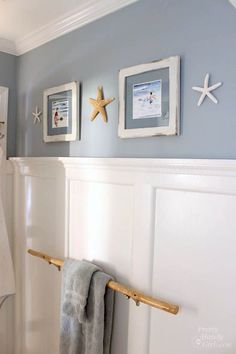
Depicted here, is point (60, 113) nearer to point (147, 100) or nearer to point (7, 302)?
point (147, 100)

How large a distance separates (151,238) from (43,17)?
4.12 feet

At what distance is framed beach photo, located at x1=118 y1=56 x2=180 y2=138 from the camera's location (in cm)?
116

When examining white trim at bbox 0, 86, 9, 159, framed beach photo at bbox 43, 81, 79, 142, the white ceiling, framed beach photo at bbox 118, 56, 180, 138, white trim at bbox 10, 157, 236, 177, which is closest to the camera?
white trim at bbox 10, 157, 236, 177

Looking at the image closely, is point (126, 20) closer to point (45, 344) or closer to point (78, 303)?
point (78, 303)

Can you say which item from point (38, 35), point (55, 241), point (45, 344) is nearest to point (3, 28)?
point (38, 35)

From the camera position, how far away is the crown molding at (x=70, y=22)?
1388 mm

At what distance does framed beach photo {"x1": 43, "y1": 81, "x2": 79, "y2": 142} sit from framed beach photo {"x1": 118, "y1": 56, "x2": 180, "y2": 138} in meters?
0.33

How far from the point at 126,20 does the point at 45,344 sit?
1.80m

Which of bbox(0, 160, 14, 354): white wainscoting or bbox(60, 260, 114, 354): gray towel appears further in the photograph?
bbox(0, 160, 14, 354): white wainscoting

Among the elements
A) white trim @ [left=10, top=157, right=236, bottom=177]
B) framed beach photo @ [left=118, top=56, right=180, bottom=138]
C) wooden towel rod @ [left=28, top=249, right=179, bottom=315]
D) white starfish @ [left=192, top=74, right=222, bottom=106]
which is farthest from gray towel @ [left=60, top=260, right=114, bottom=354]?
white starfish @ [left=192, top=74, right=222, bottom=106]

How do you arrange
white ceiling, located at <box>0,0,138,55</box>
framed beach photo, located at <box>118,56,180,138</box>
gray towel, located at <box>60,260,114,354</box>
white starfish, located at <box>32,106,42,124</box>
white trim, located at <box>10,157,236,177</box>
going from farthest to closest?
white starfish, located at <box>32,106,42,124</box> < white ceiling, located at <box>0,0,138,55</box> < gray towel, located at <box>60,260,114,354</box> < framed beach photo, located at <box>118,56,180,138</box> < white trim, located at <box>10,157,236,177</box>

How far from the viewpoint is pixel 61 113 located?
1.65m

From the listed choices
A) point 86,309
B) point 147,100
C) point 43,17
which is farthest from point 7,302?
point 43,17

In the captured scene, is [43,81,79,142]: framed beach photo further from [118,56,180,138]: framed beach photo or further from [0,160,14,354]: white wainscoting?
[0,160,14,354]: white wainscoting
